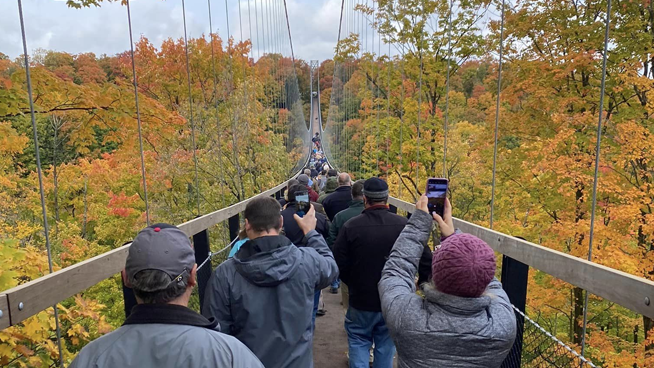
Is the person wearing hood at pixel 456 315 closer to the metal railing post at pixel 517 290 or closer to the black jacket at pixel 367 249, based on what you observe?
the metal railing post at pixel 517 290

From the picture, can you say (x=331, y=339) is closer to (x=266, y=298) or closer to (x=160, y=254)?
(x=266, y=298)

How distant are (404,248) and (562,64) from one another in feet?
20.8

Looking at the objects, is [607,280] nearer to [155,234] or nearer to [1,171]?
[155,234]

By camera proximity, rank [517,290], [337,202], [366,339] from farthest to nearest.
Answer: [337,202] < [366,339] < [517,290]

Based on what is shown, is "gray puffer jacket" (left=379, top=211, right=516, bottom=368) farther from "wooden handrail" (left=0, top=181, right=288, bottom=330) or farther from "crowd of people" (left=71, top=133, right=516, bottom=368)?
"wooden handrail" (left=0, top=181, right=288, bottom=330)

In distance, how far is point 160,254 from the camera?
0.96 metres

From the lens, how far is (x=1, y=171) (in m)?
8.68

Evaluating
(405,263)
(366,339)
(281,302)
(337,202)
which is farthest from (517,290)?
(337,202)

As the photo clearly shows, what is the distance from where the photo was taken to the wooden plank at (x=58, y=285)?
44.7 inches

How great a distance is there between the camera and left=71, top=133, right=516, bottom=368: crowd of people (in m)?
0.89

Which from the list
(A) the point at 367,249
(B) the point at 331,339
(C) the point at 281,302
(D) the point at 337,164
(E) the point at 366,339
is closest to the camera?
(C) the point at 281,302

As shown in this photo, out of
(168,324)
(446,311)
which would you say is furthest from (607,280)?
(168,324)

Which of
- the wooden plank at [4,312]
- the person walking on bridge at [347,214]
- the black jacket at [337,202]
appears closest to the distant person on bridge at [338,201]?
the black jacket at [337,202]

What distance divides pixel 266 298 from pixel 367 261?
0.86 metres
